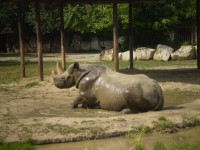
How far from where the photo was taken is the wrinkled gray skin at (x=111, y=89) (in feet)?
31.8

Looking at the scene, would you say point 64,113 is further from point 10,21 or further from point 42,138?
point 10,21

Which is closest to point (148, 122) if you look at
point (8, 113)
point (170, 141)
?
point (170, 141)

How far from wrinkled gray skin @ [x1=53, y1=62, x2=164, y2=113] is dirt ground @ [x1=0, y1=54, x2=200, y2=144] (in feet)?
0.71

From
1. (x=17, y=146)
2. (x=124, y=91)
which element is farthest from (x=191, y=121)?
(x=17, y=146)

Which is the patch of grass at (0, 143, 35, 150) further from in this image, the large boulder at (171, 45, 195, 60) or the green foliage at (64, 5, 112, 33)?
the green foliage at (64, 5, 112, 33)

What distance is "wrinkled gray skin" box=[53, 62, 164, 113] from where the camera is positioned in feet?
31.8

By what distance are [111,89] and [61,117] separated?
4.47 ft

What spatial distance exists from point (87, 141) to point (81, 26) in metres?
28.5

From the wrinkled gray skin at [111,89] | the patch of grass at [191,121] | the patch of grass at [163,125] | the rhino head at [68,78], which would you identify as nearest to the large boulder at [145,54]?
the wrinkled gray skin at [111,89]

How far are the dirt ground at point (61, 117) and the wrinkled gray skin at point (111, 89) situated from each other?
217 millimetres

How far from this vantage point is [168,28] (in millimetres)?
30688

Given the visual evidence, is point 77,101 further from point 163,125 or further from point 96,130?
point 163,125

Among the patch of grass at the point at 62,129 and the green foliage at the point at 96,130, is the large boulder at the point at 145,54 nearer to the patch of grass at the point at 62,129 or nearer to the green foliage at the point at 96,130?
the patch of grass at the point at 62,129

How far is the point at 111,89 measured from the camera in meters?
10.1
